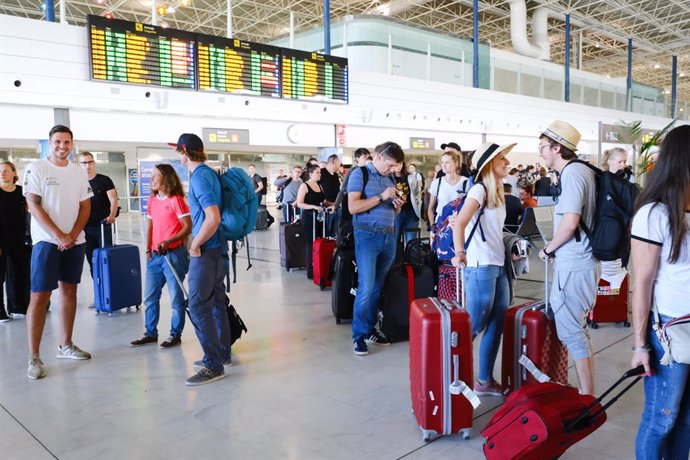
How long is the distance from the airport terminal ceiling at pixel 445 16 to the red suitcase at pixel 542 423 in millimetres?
17652

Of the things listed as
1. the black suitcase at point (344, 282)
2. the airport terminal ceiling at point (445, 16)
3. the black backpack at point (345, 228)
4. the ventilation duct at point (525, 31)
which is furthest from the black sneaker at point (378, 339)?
the ventilation duct at point (525, 31)

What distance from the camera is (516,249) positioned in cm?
327

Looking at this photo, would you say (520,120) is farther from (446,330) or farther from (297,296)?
(446,330)

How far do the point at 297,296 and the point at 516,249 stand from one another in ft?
10.6

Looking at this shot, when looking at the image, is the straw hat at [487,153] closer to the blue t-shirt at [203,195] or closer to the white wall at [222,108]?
the blue t-shirt at [203,195]

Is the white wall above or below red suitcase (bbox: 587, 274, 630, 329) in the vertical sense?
above

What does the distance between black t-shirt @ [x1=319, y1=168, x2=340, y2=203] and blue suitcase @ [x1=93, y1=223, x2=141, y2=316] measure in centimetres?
267

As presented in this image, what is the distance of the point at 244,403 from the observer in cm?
318

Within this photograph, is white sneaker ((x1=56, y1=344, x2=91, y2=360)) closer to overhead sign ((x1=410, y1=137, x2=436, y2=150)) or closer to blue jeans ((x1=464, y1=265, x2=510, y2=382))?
blue jeans ((x1=464, y1=265, x2=510, y2=382))

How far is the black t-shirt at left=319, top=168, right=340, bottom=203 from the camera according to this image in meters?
7.22

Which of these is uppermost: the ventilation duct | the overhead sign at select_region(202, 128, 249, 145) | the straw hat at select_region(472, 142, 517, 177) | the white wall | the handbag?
the ventilation duct

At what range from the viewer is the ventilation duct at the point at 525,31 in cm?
1877

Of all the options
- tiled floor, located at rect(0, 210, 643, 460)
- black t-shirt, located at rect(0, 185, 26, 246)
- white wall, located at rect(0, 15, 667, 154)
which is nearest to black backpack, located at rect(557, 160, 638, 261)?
tiled floor, located at rect(0, 210, 643, 460)

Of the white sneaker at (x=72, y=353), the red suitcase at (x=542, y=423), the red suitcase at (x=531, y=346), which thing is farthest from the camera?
the white sneaker at (x=72, y=353)
